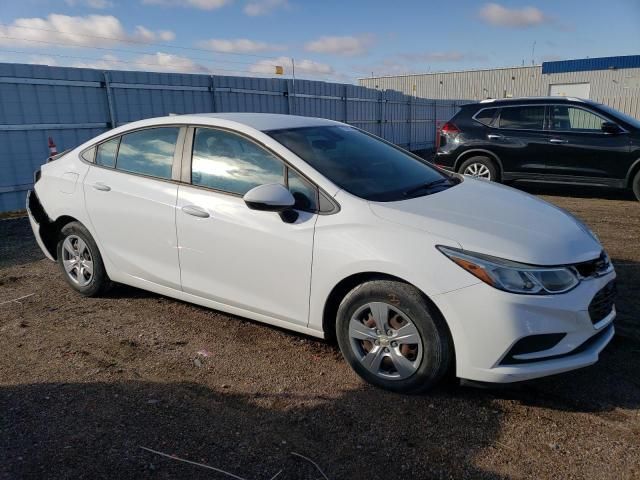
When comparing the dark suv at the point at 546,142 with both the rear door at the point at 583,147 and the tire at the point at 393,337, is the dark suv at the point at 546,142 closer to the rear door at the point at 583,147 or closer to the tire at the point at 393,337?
the rear door at the point at 583,147

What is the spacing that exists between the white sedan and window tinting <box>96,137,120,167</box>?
12 mm

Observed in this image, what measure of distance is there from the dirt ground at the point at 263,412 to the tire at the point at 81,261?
0.46 metres

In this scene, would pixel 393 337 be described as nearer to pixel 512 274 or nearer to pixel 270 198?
pixel 512 274

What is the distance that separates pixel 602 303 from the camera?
3043mm

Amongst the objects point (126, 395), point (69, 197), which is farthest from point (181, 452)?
point (69, 197)

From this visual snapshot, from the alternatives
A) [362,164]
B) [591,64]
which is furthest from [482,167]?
[591,64]

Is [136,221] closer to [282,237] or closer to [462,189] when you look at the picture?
[282,237]

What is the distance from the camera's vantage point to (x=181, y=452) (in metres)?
2.63

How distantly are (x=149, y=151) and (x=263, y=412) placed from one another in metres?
2.30

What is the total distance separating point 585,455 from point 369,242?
153cm

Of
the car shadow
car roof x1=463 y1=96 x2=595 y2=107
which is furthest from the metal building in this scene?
the car shadow

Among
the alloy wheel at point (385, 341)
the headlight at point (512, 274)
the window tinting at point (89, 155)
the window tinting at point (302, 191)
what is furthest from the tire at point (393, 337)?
the window tinting at point (89, 155)

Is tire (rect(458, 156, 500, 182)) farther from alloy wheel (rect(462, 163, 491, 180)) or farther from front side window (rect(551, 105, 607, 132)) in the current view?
front side window (rect(551, 105, 607, 132))

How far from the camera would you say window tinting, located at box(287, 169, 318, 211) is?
3.31 meters
